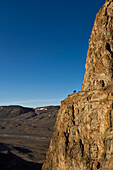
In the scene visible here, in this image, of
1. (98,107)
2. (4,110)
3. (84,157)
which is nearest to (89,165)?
(84,157)

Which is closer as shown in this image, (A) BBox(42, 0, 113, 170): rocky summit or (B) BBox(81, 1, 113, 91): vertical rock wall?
(A) BBox(42, 0, 113, 170): rocky summit

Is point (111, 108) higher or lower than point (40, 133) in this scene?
higher

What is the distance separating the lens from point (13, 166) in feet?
124

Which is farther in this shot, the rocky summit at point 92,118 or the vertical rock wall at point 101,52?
the vertical rock wall at point 101,52

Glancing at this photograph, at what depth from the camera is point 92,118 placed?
38.5 feet

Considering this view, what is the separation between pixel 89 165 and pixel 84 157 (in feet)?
2.30

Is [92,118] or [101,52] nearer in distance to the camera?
[92,118]

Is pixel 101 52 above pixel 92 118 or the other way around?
above

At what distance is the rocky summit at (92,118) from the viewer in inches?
420

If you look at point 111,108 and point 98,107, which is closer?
point 111,108

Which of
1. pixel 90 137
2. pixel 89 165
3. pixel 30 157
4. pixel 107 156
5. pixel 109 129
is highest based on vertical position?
pixel 109 129

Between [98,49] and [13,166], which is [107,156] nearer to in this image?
[98,49]

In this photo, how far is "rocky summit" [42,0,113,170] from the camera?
35.0ft

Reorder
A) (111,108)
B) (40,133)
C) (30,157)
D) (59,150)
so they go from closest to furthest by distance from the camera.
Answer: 1. (111,108)
2. (59,150)
3. (30,157)
4. (40,133)
